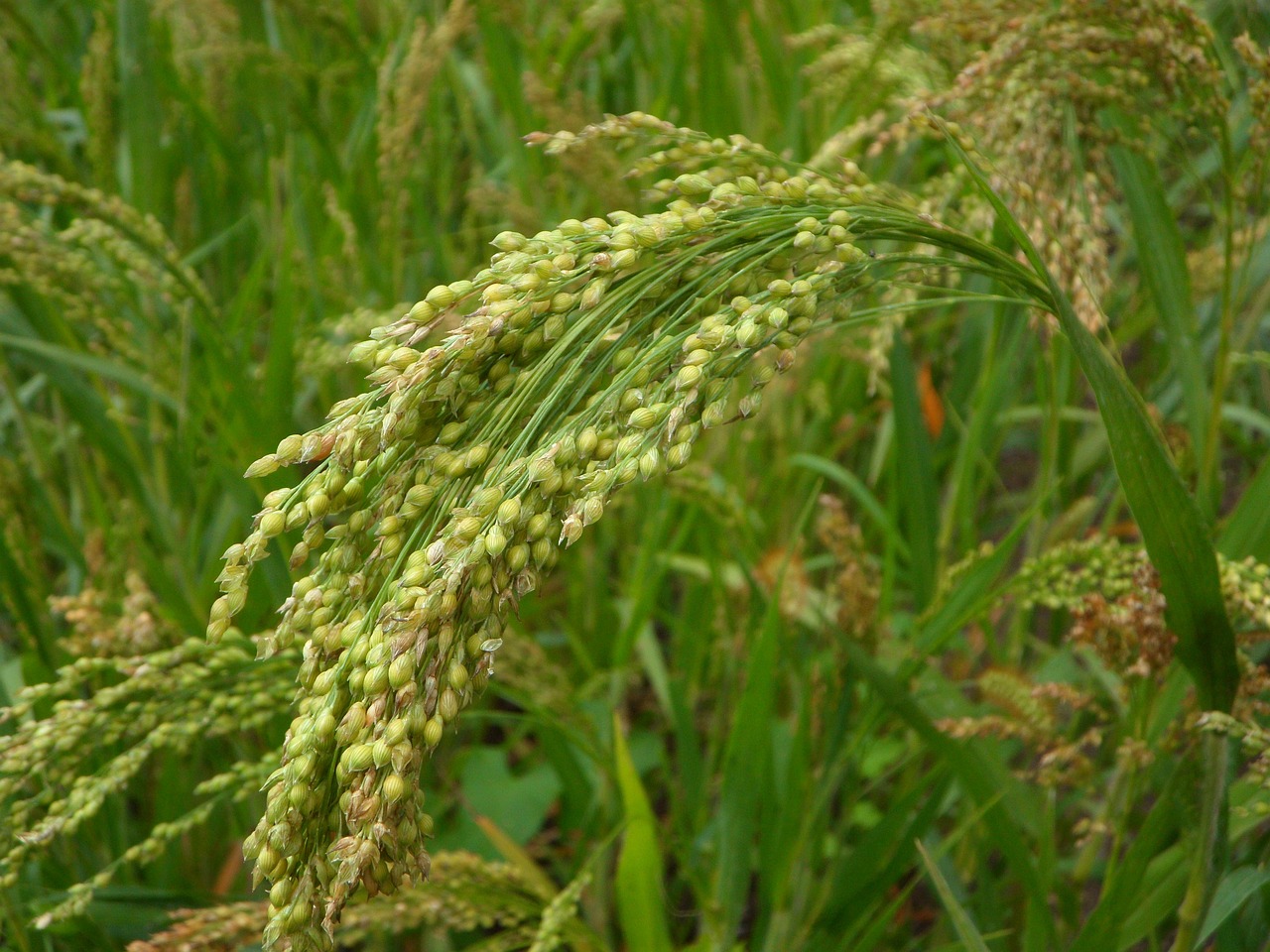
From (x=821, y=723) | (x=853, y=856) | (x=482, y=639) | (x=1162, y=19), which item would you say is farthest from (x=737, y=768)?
(x=1162, y=19)

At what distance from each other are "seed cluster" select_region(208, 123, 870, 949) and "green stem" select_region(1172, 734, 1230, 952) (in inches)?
27.1

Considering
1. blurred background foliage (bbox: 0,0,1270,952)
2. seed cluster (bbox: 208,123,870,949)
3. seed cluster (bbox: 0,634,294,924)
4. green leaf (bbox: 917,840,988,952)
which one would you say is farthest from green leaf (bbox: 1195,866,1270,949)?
seed cluster (bbox: 0,634,294,924)

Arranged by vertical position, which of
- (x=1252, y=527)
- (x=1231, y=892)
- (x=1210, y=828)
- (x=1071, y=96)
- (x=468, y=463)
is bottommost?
(x=1231, y=892)

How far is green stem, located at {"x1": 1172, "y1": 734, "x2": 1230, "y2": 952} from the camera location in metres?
1.16

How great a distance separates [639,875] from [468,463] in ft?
2.95

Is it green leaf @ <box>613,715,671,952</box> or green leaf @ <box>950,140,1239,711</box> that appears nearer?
green leaf @ <box>950,140,1239,711</box>

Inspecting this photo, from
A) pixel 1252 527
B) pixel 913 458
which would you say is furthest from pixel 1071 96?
pixel 913 458

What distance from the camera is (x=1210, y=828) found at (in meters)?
1.16

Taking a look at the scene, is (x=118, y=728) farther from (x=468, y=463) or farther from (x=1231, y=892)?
(x=1231, y=892)

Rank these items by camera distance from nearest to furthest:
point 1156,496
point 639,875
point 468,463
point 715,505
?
→ point 468,463
point 1156,496
point 639,875
point 715,505

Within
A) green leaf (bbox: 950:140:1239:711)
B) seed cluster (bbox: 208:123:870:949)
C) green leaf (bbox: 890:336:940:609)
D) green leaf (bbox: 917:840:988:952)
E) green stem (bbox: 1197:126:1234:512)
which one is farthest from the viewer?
green leaf (bbox: 890:336:940:609)

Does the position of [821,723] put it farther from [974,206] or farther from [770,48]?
[770,48]

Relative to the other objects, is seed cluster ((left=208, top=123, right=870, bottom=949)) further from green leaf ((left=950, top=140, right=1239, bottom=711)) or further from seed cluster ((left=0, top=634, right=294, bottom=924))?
seed cluster ((left=0, top=634, right=294, bottom=924))

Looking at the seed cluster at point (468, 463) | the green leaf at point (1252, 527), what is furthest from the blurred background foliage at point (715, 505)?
the seed cluster at point (468, 463)
